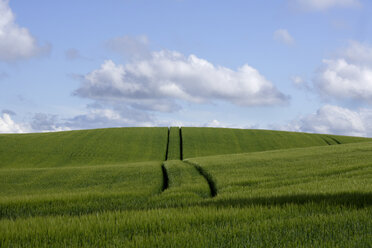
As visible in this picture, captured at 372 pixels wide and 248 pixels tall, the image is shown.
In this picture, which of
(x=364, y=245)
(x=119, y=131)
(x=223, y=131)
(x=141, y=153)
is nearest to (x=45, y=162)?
(x=141, y=153)

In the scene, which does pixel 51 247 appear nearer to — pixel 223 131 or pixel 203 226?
pixel 203 226

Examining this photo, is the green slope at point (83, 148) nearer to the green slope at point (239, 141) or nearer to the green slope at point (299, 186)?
the green slope at point (239, 141)

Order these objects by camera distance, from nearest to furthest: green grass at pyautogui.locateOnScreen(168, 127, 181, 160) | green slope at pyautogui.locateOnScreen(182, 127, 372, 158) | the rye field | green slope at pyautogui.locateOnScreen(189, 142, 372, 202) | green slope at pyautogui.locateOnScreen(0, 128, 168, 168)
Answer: the rye field
green slope at pyautogui.locateOnScreen(189, 142, 372, 202)
green slope at pyautogui.locateOnScreen(0, 128, 168, 168)
green grass at pyautogui.locateOnScreen(168, 127, 181, 160)
green slope at pyautogui.locateOnScreen(182, 127, 372, 158)

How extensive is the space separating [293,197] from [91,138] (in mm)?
52939

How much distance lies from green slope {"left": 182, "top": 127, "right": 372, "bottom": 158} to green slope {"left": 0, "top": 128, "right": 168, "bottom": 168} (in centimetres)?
487

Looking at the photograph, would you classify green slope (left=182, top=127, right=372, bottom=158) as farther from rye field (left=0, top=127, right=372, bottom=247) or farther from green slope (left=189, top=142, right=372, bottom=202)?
rye field (left=0, top=127, right=372, bottom=247)

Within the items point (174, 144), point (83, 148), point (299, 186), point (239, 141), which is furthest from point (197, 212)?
point (239, 141)

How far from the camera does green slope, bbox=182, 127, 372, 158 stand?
52.0 m

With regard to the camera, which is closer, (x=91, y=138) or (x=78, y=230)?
(x=78, y=230)

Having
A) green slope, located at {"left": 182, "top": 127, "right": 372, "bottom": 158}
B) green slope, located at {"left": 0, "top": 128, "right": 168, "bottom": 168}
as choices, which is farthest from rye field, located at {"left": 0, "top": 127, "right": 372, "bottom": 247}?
green slope, located at {"left": 182, "top": 127, "right": 372, "bottom": 158}

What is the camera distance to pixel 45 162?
44312 millimetres

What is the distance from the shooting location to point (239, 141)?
190 ft

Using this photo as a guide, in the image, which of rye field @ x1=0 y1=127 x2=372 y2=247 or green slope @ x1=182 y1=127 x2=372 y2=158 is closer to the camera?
rye field @ x1=0 y1=127 x2=372 y2=247

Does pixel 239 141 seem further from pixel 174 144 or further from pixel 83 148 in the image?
pixel 83 148
